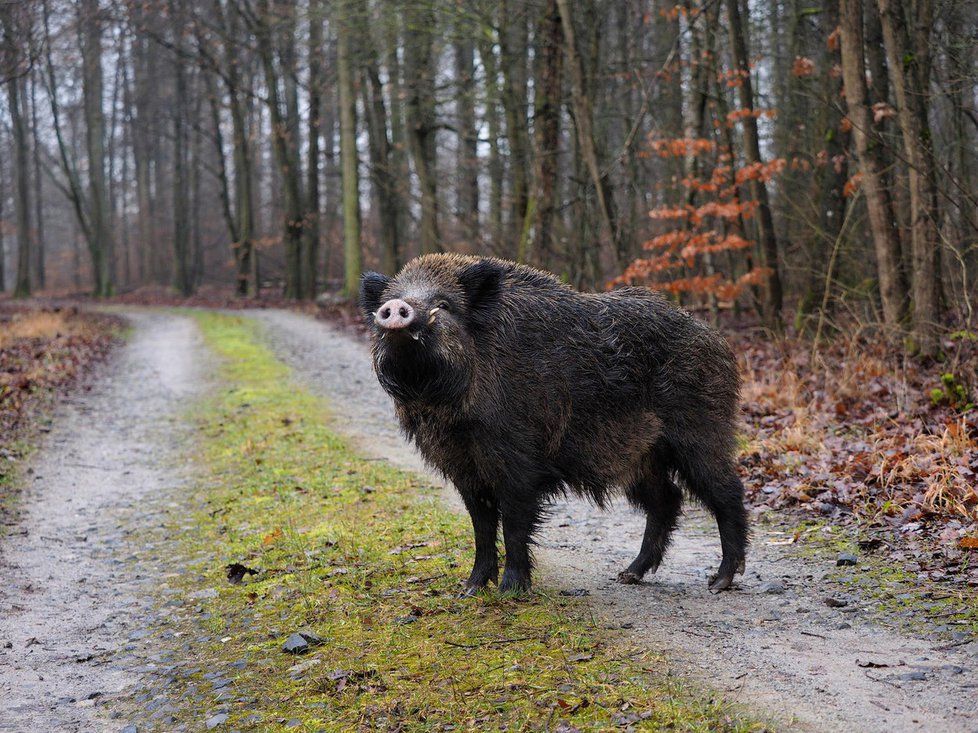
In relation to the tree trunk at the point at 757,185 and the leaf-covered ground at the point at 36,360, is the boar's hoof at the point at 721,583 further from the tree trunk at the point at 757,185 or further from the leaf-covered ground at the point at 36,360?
the tree trunk at the point at 757,185

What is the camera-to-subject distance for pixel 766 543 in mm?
6730

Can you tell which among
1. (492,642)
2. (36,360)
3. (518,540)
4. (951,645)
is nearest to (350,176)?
(36,360)

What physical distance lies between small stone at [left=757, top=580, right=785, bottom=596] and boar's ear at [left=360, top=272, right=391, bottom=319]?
9.34ft

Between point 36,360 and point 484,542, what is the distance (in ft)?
45.5

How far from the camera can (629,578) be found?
19.0 ft

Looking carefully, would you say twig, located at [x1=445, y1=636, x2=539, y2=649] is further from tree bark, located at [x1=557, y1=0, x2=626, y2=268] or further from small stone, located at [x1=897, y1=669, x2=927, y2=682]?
tree bark, located at [x1=557, y1=0, x2=626, y2=268]

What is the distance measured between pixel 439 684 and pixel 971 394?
6654 mm

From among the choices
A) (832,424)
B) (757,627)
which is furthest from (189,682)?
(832,424)

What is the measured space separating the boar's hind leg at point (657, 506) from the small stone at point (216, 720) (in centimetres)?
258

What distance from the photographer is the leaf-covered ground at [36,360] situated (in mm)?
10828

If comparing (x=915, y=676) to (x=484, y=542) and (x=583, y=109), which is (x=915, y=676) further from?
(x=583, y=109)

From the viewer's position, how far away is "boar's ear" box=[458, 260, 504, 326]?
17.0 feet

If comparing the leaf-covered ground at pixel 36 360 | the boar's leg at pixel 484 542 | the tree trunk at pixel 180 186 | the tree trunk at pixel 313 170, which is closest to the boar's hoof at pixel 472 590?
the boar's leg at pixel 484 542

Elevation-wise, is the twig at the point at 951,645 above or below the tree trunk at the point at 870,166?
below
